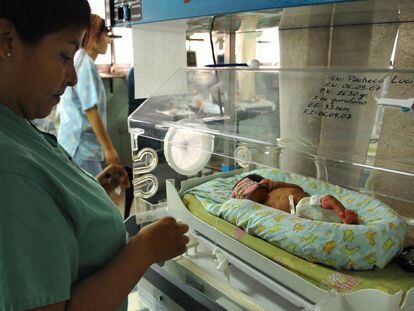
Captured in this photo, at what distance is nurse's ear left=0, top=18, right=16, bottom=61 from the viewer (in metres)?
0.52

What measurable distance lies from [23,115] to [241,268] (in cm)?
71

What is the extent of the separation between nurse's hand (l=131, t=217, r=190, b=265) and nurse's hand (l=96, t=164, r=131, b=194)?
1.33 ft

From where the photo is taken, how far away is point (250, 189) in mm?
1442

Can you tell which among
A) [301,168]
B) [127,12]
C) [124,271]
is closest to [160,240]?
[124,271]

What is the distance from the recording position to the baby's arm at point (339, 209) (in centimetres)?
117

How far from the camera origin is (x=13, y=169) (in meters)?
0.51

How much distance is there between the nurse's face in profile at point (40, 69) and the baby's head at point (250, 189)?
36.1 inches

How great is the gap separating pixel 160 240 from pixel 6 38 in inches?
17.4

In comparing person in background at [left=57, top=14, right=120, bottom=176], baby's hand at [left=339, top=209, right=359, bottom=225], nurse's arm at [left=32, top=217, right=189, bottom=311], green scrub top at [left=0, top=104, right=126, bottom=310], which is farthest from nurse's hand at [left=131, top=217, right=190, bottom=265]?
person in background at [left=57, top=14, right=120, bottom=176]

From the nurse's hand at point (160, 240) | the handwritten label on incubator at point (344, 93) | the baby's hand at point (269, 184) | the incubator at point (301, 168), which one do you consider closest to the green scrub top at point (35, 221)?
the nurse's hand at point (160, 240)

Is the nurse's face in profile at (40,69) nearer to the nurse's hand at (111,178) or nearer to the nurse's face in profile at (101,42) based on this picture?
the nurse's hand at (111,178)

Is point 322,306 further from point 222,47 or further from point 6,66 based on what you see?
point 222,47

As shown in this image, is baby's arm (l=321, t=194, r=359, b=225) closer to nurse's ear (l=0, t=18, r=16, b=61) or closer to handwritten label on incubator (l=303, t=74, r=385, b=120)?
handwritten label on incubator (l=303, t=74, r=385, b=120)

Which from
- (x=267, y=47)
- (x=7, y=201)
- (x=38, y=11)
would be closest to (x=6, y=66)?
(x=38, y=11)
